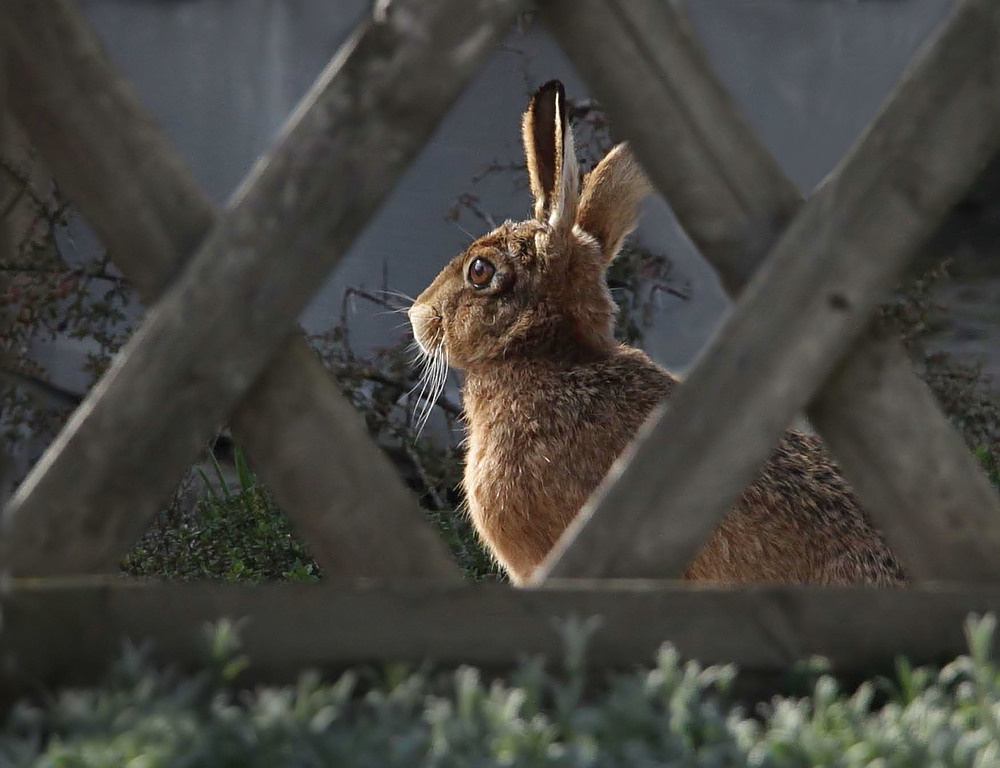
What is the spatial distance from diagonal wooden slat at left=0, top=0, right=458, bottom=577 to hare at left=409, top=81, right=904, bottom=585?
5.25ft

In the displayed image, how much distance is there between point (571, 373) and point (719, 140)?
1882 mm

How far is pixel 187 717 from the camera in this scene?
4.92ft

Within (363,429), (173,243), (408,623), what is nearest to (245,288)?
(173,243)

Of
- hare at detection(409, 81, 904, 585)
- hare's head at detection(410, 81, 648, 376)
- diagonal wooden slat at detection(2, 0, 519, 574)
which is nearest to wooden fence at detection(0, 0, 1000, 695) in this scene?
diagonal wooden slat at detection(2, 0, 519, 574)

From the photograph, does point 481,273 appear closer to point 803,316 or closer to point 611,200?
point 611,200

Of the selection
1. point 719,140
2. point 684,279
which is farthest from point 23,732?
point 684,279

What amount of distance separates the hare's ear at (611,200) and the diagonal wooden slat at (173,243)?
Result: 7.08ft

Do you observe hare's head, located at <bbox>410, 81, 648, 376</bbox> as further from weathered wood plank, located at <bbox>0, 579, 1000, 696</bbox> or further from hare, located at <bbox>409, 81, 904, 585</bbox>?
weathered wood plank, located at <bbox>0, 579, 1000, 696</bbox>

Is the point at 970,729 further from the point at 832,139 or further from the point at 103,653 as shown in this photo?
the point at 832,139

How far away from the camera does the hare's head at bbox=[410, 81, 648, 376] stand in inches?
151

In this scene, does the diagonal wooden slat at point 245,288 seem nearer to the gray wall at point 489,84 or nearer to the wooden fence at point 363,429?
the wooden fence at point 363,429

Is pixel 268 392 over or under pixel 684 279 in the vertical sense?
under

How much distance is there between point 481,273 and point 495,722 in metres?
2.53

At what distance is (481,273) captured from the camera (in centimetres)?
396
